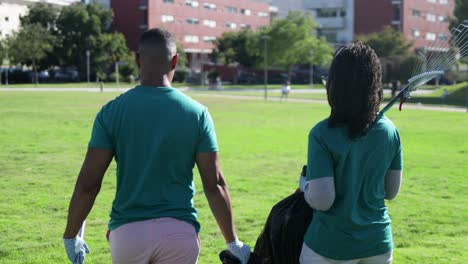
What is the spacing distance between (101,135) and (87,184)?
0.28 meters

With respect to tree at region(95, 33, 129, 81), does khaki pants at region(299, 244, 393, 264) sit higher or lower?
lower

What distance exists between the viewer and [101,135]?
3137mm

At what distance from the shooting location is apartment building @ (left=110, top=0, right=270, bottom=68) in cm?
8431

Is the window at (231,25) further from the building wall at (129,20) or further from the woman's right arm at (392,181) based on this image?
the woman's right arm at (392,181)

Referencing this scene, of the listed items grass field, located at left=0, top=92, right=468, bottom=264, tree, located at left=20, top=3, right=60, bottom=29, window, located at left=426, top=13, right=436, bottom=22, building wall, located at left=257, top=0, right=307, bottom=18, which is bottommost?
grass field, located at left=0, top=92, right=468, bottom=264

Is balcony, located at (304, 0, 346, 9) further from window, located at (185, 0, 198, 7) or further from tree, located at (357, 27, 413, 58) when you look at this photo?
tree, located at (357, 27, 413, 58)

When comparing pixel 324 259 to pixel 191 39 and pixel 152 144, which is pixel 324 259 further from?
pixel 191 39

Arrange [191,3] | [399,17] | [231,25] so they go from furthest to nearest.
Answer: [231,25]
[399,17]
[191,3]

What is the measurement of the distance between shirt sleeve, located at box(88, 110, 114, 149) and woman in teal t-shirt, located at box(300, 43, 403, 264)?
1024 millimetres

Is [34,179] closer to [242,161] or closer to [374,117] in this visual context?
[242,161]

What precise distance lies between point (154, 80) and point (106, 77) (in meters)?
78.6

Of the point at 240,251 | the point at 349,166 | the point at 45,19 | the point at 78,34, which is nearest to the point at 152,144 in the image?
the point at 240,251

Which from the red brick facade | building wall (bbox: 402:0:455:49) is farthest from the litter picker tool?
building wall (bbox: 402:0:455:49)

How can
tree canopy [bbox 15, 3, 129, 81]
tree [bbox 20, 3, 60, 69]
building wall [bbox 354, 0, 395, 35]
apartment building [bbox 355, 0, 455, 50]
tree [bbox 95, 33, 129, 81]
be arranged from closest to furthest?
tree [bbox 20, 3, 60, 69] < tree canopy [bbox 15, 3, 129, 81] < tree [bbox 95, 33, 129, 81] < apartment building [bbox 355, 0, 455, 50] < building wall [bbox 354, 0, 395, 35]
